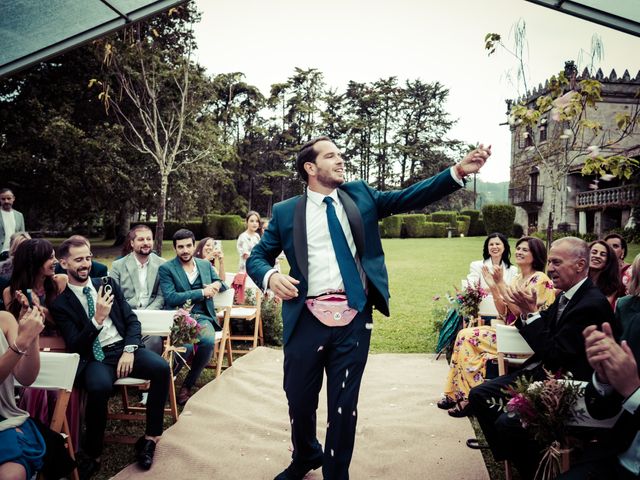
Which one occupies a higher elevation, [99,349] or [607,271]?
[607,271]

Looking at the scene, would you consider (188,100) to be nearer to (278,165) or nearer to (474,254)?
(474,254)

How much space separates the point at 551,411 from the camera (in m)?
2.33

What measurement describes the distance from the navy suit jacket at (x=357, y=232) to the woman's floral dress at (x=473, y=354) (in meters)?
2.06

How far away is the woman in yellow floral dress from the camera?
171 inches

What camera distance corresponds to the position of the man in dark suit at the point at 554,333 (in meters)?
2.71

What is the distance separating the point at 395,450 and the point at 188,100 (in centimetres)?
1702

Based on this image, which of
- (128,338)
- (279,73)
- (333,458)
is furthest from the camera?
(279,73)

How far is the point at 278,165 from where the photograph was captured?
44312mm

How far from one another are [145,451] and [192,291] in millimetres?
1911

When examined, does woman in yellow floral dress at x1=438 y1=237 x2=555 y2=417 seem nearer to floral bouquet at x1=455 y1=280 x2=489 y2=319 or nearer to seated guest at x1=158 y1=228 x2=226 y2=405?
floral bouquet at x1=455 y1=280 x2=489 y2=319

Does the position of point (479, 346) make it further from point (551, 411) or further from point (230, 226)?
point (230, 226)

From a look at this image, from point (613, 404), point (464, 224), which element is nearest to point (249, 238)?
point (613, 404)

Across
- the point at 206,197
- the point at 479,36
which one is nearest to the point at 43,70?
the point at 206,197

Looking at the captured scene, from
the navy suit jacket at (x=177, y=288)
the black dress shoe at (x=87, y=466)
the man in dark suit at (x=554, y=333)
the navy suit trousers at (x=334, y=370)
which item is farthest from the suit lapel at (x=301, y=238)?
the navy suit jacket at (x=177, y=288)
